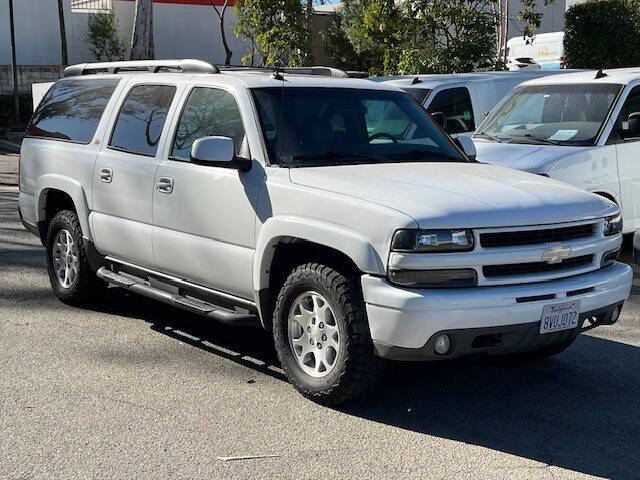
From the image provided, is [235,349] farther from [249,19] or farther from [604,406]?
[249,19]

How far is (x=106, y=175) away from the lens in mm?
6867

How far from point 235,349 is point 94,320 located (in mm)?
1400

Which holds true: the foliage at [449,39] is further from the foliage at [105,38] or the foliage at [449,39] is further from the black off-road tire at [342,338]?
the foliage at [105,38]

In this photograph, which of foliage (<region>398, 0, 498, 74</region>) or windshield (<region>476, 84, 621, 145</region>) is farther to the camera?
foliage (<region>398, 0, 498, 74</region>)

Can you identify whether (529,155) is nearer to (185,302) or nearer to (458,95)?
(458,95)

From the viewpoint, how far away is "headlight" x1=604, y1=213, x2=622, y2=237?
541cm

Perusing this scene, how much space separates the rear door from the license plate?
2.86 metres

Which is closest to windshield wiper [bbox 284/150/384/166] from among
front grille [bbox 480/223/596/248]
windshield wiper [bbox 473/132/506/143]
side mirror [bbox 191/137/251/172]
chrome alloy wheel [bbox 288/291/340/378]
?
side mirror [bbox 191/137/251/172]

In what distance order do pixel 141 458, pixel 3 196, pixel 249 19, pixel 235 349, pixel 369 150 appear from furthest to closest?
pixel 249 19, pixel 3 196, pixel 235 349, pixel 369 150, pixel 141 458

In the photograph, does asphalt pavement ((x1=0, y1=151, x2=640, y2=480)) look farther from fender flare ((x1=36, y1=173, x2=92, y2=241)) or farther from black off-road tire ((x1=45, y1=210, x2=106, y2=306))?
fender flare ((x1=36, y1=173, x2=92, y2=241))

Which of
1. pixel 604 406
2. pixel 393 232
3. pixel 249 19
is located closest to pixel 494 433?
pixel 604 406

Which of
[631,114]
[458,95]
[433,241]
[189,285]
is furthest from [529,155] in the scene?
[433,241]

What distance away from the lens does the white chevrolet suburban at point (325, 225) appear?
475cm

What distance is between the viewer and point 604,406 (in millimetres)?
5355
